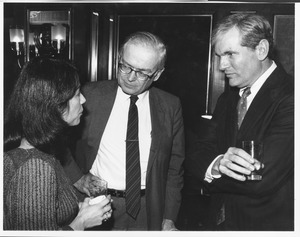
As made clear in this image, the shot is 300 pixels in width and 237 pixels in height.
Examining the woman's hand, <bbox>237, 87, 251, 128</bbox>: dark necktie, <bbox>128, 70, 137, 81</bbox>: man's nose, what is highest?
<bbox>128, 70, 137, 81</bbox>: man's nose

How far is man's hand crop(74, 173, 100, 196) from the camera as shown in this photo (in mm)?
1516

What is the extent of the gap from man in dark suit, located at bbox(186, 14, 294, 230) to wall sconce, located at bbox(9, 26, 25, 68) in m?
1.06

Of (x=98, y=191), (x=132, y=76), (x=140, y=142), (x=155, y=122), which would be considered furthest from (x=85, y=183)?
(x=132, y=76)

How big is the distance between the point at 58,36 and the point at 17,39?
30 cm

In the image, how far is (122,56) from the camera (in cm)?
176

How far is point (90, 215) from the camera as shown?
1.36 meters

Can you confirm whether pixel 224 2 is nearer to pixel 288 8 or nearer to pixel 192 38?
pixel 288 8

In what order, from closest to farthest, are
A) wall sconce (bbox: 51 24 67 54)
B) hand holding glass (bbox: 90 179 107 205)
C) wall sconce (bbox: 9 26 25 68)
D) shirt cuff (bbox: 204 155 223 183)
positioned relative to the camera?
hand holding glass (bbox: 90 179 107 205), shirt cuff (bbox: 204 155 223 183), wall sconce (bbox: 9 26 25 68), wall sconce (bbox: 51 24 67 54)

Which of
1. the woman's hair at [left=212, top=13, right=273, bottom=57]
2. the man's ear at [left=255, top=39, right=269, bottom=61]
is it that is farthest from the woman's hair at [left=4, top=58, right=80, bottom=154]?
the man's ear at [left=255, top=39, right=269, bottom=61]

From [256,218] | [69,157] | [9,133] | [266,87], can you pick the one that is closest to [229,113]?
[266,87]

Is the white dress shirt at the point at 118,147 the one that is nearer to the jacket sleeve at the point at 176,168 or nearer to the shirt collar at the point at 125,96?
the shirt collar at the point at 125,96

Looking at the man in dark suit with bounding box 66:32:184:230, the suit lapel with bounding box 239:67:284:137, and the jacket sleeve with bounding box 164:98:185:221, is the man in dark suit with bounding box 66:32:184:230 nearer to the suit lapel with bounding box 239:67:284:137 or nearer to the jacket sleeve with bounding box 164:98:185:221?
the jacket sleeve with bounding box 164:98:185:221

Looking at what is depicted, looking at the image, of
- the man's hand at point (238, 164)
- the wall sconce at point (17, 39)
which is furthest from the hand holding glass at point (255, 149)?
the wall sconce at point (17, 39)

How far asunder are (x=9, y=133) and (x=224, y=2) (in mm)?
982
